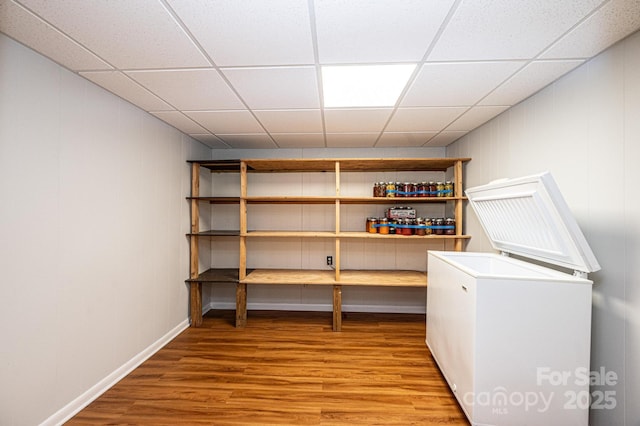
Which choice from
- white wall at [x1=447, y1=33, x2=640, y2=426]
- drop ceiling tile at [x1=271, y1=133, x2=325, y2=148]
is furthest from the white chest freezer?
drop ceiling tile at [x1=271, y1=133, x2=325, y2=148]

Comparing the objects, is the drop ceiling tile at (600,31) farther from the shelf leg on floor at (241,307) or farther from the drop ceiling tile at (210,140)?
the shelf leg on floor at (241,307)

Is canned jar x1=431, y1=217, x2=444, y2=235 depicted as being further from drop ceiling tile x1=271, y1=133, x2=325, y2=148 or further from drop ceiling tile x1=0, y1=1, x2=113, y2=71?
drop ceiling tile x1=0, y1=1, x2=113, y2=71

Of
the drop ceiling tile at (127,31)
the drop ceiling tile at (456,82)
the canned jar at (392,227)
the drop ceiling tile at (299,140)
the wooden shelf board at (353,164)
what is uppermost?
the drop ceiling tile at (456,82)

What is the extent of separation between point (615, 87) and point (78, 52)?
9.27ft

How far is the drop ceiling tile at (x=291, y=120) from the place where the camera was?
2.26m

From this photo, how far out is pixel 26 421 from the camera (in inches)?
55.3

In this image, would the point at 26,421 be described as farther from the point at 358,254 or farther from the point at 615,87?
the point at 615,87

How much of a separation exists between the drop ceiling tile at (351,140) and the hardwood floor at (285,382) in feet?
7.10

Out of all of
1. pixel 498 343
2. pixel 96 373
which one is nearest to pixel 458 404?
pixel 498 343

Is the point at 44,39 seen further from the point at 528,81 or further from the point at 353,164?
the point at 528,81

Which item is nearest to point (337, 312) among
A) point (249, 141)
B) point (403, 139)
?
point (403, 139)

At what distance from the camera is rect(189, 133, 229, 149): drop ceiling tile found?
2.98m

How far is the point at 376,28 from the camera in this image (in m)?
1.23

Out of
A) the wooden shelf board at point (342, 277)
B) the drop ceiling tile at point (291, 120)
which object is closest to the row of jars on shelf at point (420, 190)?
the wooden shelf board at point (342, 277)
